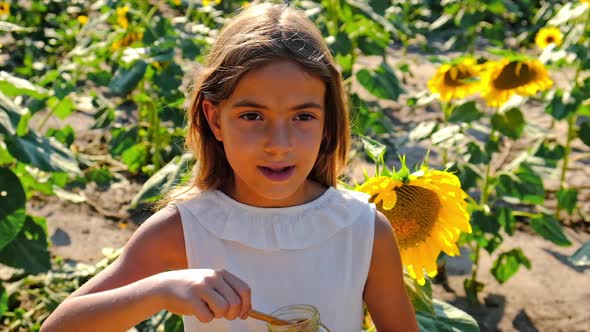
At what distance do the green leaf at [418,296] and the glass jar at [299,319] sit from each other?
40 centimetres

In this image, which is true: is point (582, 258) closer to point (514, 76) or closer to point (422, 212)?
point (514, 76)

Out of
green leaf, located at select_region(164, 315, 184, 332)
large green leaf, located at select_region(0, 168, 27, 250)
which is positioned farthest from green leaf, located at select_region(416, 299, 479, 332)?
large green leaf, located at select_region(0, 168, 27, 250)

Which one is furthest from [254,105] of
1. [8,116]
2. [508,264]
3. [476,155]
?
[508,264]

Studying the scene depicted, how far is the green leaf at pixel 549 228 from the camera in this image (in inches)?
95.1

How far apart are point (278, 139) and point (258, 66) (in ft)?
0.36

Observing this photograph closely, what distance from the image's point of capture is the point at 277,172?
3.71ft

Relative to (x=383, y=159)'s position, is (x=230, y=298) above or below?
above

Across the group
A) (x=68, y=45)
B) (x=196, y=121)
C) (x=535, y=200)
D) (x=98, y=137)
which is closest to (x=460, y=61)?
(x=535, y=200)

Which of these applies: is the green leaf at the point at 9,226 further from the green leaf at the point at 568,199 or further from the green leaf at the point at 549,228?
the green leaf at the point at 568,199

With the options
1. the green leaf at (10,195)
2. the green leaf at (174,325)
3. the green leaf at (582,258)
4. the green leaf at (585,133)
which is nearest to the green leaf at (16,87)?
the green leaf at (10,195)

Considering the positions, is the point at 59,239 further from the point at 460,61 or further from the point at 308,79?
the point at 308,79

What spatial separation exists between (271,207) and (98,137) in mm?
2492

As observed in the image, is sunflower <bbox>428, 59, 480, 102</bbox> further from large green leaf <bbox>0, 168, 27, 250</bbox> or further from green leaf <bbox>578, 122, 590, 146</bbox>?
large green leaf <bbox>0, 168, 27, 250</bbox>

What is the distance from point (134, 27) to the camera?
9.88ft
